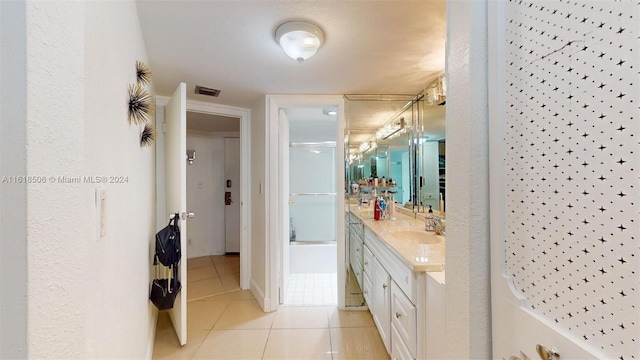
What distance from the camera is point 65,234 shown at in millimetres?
466

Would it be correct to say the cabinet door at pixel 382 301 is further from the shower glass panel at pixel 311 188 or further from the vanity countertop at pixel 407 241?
the shower glass panel at pixel 311 188

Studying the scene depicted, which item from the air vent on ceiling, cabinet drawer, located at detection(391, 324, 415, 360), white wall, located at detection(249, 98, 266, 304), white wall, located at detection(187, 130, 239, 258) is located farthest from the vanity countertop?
white wall, located at detection(187, 130, 239, 258)

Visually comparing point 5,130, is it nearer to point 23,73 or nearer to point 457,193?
point 23,73

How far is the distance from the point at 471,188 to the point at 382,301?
4.47 feet

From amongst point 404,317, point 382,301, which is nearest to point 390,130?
point 382,301

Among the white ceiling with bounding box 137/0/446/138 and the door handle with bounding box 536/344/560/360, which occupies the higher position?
the white ceiling with bounding box 137/0/446/138

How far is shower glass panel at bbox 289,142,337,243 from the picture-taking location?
386cm

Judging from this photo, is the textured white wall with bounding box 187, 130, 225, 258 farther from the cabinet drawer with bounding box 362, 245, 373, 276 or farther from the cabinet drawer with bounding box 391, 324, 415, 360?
the cabinet drawer with bounding box 391, 324, 415, 360

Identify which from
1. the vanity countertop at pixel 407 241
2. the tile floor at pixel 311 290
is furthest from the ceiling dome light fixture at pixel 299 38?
the tile floor at pixel 311 290

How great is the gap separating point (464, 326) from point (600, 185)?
0.46m

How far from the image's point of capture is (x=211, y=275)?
3164 millimetres

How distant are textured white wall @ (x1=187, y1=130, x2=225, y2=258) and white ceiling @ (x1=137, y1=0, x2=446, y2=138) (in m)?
1.79

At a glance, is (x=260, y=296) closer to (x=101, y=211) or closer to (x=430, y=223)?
(x=430, y=223)

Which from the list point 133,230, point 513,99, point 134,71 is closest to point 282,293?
point 133,230
